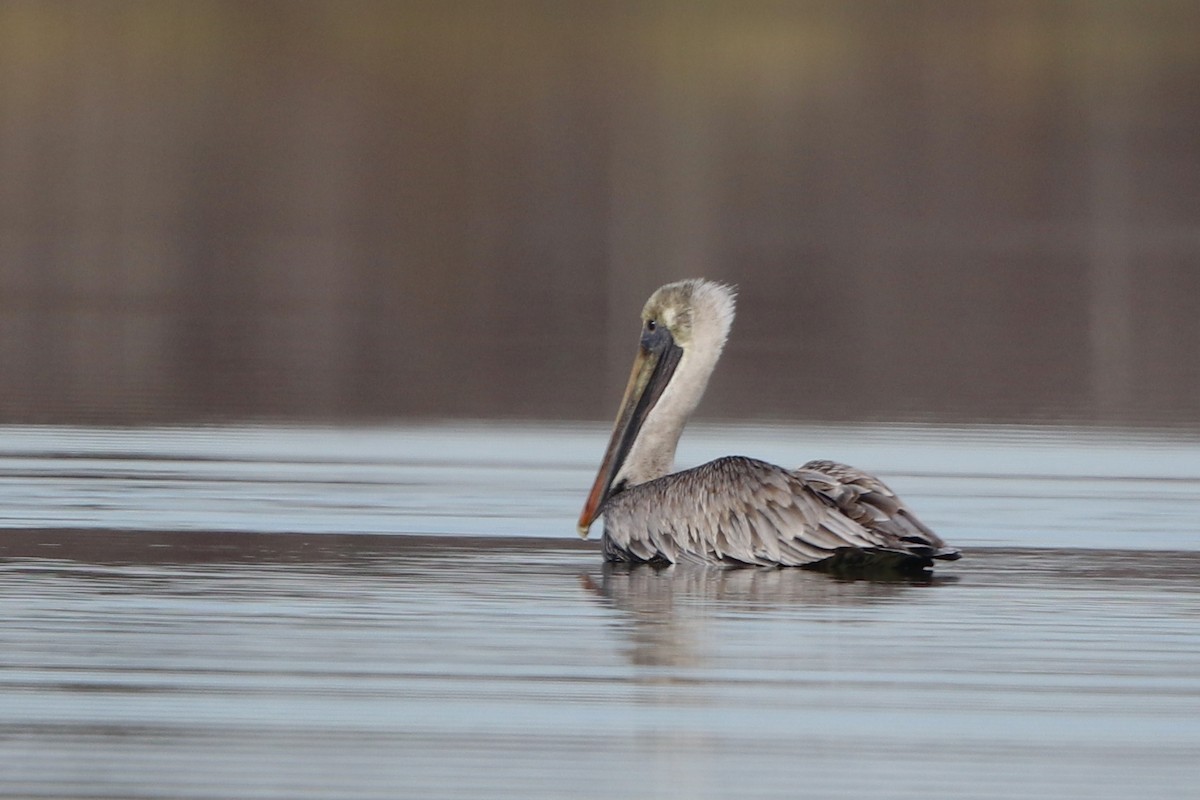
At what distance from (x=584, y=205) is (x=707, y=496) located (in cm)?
2739

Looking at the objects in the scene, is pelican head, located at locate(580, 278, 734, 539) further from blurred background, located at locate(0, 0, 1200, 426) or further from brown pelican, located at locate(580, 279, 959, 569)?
blurred background, located at locate(0, 0, 1200, 426)

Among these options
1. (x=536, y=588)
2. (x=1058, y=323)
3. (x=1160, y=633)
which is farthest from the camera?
(x=1058, y=323)

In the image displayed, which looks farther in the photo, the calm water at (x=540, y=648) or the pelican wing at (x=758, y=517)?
the pelican wing at (x=758, y=517)

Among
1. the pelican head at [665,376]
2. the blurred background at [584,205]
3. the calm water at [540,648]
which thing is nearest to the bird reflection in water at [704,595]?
the calm water at [540,648]

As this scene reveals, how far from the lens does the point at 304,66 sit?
5447cm

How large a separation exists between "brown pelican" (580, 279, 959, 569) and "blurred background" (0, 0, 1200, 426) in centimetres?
397

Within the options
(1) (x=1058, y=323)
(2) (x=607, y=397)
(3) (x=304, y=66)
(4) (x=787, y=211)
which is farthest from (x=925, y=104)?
(2) (x=607, y=397)

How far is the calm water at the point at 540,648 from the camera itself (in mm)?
5812

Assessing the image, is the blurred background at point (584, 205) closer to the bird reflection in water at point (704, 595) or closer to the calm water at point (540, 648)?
the calm water at point (540, 648)

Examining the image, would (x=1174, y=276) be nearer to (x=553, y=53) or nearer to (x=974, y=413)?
(x=974, y=413)

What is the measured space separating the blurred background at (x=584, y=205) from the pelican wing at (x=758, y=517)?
15.5 feet

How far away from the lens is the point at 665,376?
32.1ft

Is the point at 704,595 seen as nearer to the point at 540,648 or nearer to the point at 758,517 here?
the point at 758,517

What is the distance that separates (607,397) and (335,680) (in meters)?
8.06
